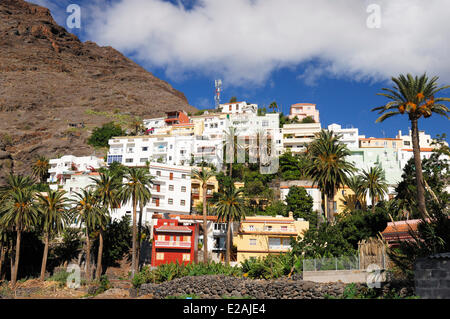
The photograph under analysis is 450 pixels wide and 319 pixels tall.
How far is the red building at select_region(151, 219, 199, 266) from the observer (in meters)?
59.1

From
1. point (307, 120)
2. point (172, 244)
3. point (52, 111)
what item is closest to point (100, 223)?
point (172, 244)

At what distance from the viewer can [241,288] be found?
35.8m

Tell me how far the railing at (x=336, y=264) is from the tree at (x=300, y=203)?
105 ft

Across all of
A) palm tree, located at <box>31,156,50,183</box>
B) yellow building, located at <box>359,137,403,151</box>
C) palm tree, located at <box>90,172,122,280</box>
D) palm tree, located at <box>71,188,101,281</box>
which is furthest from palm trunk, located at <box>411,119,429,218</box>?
palm tree, located at <box>31,156,50,183</box>

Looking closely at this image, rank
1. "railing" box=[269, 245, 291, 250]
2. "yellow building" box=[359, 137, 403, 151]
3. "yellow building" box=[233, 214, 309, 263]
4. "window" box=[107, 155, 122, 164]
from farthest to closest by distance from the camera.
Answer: "yellow building" box=[359, 137, 403, 151] < "window" box=[107, 155, 122, 164] < "yellow building" box=[233, 214, 309, 263] < "railing" box=[269, 245, 291, 250]

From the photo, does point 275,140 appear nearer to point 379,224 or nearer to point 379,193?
point 379,193

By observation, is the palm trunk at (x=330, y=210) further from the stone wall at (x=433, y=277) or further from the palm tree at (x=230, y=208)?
the stone wall at (x=433, y=277)

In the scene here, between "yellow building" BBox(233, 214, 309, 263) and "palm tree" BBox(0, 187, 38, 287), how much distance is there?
26.9 m

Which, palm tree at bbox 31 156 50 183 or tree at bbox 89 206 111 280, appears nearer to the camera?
tree at bbox 89 206 111 280

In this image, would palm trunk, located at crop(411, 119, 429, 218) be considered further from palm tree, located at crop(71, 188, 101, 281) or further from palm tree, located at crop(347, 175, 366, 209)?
palm tree, located at crop(71, 188, 101, 281)

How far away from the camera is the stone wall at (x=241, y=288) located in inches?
1145

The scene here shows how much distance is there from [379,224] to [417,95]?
52.0 ft

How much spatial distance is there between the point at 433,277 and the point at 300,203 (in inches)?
2044
